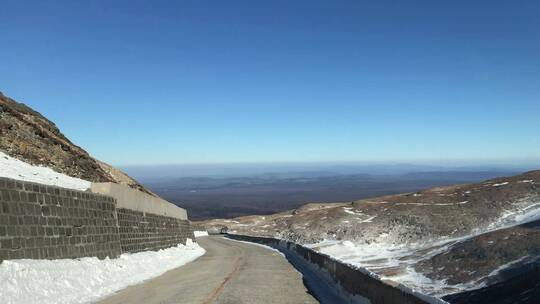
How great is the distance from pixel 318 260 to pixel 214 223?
78793 mm

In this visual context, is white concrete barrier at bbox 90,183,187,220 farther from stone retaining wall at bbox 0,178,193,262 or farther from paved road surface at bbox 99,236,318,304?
paved road surface at bbox 99,236,318,304

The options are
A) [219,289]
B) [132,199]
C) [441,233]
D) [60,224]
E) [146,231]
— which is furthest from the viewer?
[441,233]

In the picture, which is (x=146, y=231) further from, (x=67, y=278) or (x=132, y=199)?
(x=67, y=278)

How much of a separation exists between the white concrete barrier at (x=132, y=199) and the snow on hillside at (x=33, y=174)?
64.3 inches

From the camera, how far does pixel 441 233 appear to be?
123 feet

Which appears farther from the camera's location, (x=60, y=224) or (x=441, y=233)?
(x=441, y=233)

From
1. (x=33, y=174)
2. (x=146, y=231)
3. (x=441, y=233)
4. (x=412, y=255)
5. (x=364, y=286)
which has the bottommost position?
(x=412, y=255)

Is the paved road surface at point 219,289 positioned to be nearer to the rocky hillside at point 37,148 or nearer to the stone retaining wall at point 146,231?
the stone retaining wall at point 146,231

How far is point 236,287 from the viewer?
17188mm

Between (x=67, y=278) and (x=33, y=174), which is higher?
(x=33, y=174)

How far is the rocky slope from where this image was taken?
2258cm

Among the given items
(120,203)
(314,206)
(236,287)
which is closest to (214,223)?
(314,206)

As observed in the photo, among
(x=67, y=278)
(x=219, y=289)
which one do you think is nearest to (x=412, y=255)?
(x=219, y=289)

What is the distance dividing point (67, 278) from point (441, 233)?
95.5 ft
